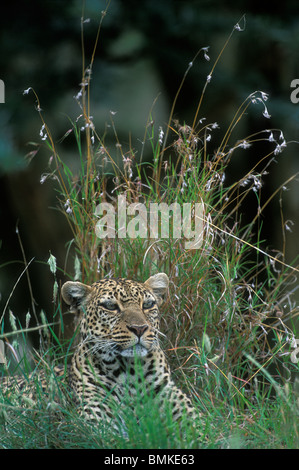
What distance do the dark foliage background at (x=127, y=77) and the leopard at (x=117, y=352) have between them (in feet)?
8.66

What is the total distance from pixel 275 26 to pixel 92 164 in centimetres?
273

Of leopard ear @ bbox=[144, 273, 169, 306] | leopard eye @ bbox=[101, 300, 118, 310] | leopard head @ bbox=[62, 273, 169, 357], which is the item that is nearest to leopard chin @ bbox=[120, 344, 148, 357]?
leopard head @ bbox=[62, 273, 169, 357]

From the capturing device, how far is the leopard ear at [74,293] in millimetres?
5469

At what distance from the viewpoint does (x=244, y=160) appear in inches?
343

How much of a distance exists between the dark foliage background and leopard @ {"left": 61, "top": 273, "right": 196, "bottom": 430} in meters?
2.64

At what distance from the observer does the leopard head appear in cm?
515

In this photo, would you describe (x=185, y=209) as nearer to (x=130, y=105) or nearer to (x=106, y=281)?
(x=106, y=281)

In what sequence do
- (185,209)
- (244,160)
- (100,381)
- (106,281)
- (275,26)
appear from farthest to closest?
1. (244,160)
2. (275,26)
3. (185,209)
4. (106,281)
5. (100,381)

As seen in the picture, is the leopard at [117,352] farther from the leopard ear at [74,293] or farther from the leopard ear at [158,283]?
the leopard ear at [158,283]

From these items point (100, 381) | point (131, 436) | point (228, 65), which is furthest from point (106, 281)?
point (228, 65)

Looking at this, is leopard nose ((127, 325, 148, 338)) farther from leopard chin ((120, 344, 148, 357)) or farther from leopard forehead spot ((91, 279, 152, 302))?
leopard forehead spot ((91, 279, 152, 302))

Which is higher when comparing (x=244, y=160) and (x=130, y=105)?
(x=130, y=105)
